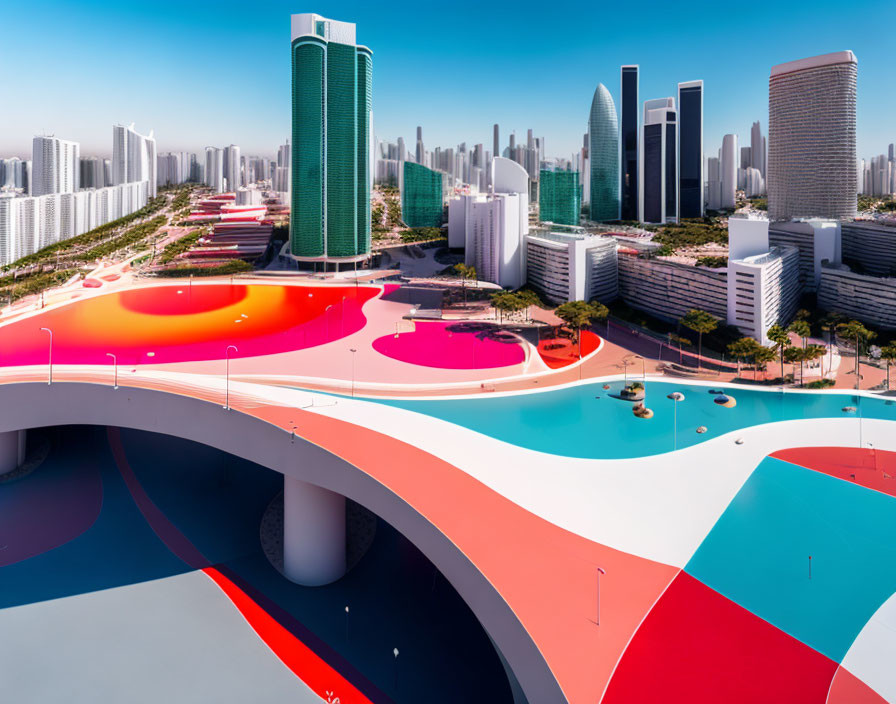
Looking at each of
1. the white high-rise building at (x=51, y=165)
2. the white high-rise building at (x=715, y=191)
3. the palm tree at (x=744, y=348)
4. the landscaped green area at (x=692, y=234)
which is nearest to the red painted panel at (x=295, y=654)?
the palm tree at (x=744, y=348)

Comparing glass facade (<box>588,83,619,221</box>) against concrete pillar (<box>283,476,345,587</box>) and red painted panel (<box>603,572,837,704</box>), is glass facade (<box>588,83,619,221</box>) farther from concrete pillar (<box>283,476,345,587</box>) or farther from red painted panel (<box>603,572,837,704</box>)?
red painted panel (<box>603,572,837,704</box>)

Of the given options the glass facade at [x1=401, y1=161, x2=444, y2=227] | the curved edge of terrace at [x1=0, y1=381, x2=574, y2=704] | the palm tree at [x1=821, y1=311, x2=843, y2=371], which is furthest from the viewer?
the glass facade at [x1=401, y1=161, x2=444, y2=227]

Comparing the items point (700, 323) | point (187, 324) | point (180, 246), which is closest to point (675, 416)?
point (700, 323)

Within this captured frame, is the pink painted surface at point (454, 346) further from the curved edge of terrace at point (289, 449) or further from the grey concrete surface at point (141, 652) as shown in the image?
the grey concrete surface at point (141, 652)

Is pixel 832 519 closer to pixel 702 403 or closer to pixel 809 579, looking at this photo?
pixel 809 579

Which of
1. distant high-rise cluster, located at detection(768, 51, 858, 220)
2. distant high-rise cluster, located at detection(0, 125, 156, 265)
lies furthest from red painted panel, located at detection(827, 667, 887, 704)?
distant high-rise cluster, located at detection(0, 125, 156, 265)

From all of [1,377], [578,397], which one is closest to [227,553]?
[1,377]
